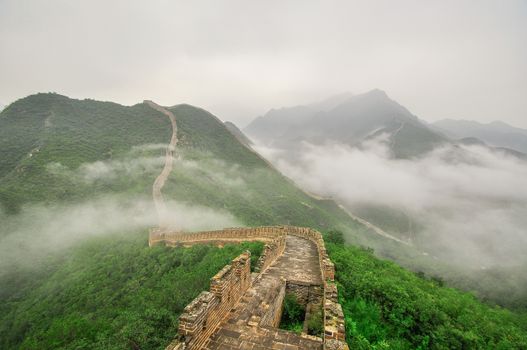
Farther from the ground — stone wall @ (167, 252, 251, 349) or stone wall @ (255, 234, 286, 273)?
stone wall @ (167, 252, 251, 349)

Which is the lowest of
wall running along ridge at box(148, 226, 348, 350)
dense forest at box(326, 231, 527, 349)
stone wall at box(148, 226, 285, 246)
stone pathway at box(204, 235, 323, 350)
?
stone wall at box(148, 226, 285, 246)

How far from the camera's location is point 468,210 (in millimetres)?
112312

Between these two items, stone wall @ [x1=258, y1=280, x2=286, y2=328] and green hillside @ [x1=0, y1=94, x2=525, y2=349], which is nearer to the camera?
stone wall @ [x1=258, y1=280, x2=286, y2=328]

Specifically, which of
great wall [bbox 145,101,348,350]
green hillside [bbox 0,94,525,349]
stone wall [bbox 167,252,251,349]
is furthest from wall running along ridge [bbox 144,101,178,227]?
stone wall [bbox 167,252,251,349]

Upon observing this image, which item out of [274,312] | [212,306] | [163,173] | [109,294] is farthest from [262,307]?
[163,173]

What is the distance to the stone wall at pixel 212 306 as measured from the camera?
537cm

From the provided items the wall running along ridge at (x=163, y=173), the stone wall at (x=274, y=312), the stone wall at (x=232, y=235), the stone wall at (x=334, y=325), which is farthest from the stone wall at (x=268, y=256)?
the wall running along ridge at (x=163, y=173)

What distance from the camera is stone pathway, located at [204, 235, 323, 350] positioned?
6.03m

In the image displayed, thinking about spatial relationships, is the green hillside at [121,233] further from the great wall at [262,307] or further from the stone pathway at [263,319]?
the stone pathway at [263,319]

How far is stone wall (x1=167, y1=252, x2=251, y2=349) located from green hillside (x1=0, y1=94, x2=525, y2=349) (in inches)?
127

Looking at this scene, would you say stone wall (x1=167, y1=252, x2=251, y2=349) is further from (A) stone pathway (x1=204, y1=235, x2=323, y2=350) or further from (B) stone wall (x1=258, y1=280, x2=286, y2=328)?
(B) stone wall (x1=258, y1=280, x2=286, y2=328)

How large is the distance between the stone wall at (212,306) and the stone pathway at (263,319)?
226mm

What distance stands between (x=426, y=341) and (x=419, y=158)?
162m

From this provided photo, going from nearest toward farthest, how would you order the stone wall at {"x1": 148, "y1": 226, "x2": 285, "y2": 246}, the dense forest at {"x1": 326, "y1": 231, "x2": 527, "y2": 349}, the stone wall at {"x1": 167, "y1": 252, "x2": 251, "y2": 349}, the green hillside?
1. the stone wall at {"x1": 167, "y1": 252, "x2": 251, "y2": 349}
2. the dense forest at {"x1": 326, "y1": 231, "x2": 527, "y2": 349}
3. the green hillside
4. the stone wall at {"x1": 148, "y1": 226, "x2": 285, "y2": 246}
